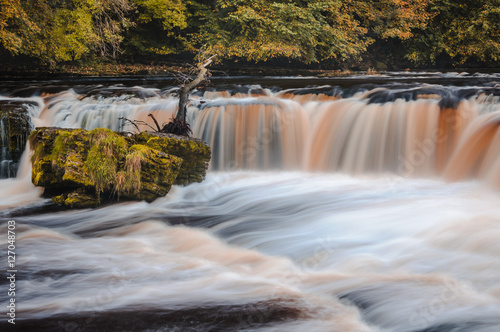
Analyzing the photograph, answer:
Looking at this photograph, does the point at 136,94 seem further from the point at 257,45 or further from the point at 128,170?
the point at 257,45

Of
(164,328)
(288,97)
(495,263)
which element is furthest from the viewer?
(288,97)

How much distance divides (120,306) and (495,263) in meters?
3.34

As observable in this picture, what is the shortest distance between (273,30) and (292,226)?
1150cm

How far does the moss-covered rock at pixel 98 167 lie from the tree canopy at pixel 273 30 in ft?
27.7

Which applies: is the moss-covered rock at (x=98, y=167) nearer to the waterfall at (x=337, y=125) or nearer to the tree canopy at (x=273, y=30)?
the waterfall at (x=337, y=125)

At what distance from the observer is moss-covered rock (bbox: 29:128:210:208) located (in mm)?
6352

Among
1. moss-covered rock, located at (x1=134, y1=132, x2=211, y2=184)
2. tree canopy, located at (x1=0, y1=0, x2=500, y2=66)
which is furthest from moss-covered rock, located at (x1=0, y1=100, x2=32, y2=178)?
tree canopy, located at (x1=0, y1=0, x2=500, y2=66)

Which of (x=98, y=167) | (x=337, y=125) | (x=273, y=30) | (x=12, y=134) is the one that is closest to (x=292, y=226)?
(x=98, y=167)

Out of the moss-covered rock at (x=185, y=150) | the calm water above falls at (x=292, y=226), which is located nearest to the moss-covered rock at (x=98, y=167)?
the moss-covered rock at (x=185, y=150)

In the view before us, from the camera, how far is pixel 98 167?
630 centimetres

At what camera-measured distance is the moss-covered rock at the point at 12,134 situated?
27.4 ft

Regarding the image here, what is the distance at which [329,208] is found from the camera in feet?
21.2

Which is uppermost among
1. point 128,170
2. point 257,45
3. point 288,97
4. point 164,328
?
point 257,45

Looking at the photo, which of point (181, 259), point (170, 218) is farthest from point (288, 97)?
point (181, 259)
